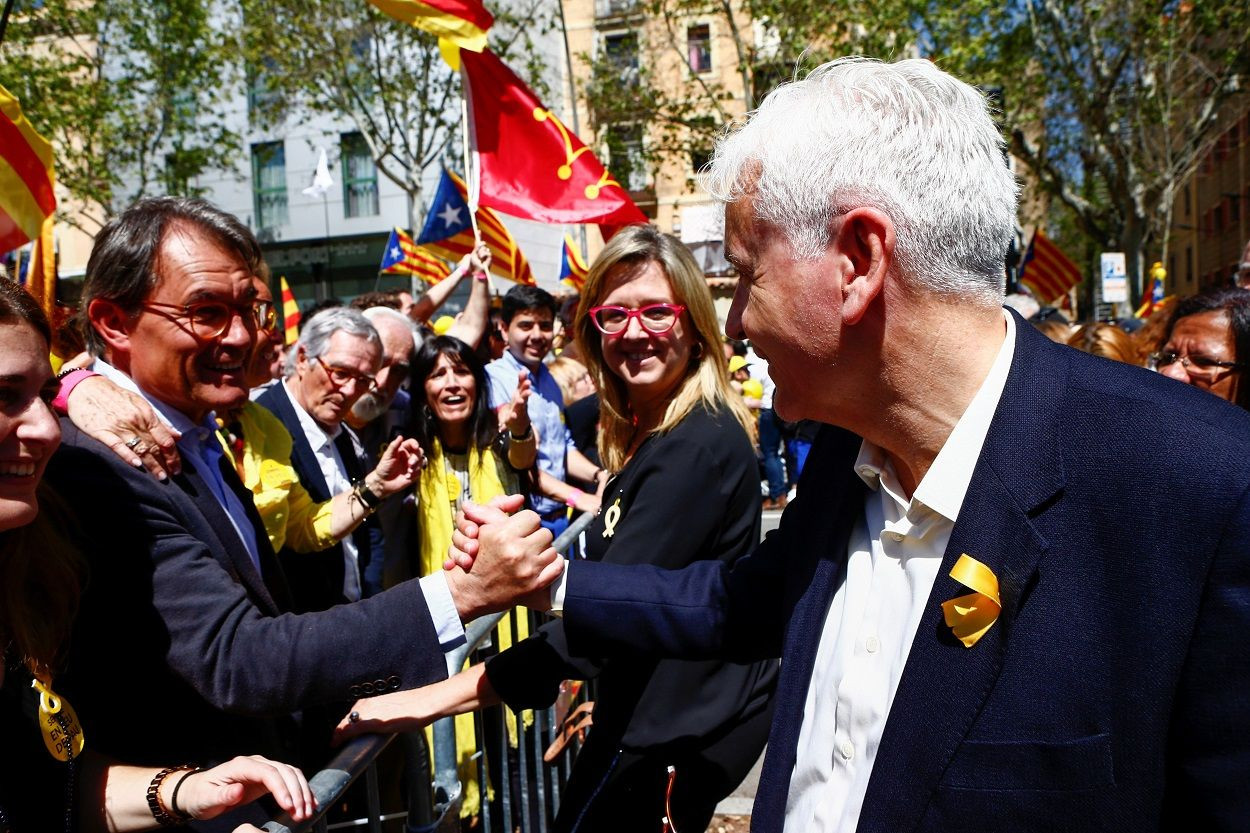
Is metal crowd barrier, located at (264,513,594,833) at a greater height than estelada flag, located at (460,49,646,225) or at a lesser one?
lesser

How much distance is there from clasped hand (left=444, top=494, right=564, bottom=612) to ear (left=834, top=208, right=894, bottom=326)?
862 mm

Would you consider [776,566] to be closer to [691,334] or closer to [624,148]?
[691,334]

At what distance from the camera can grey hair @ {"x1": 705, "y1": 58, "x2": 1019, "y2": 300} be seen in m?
1.49

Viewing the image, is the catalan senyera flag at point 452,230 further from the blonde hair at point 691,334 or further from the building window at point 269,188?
the building window at point 269,188

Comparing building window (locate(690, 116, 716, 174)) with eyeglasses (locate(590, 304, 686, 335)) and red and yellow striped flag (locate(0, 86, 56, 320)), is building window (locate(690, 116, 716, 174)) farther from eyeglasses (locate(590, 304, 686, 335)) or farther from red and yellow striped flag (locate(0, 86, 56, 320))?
eyeglasses (locate(590, 304, 686, 335))

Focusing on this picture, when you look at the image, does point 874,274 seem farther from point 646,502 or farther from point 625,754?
point 625,754

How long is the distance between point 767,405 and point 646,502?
9.07 meters

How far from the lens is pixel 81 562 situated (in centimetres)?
176

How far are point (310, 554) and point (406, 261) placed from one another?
696 centimetres

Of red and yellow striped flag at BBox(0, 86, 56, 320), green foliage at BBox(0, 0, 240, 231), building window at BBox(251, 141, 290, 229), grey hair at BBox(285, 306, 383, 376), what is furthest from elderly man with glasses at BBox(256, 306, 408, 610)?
building window at BBox(251, 141, 290, 229)

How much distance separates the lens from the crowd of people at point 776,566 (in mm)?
1285

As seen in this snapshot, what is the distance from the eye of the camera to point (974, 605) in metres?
1.37

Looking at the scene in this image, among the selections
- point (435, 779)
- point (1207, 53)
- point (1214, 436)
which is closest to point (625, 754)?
point (435, 779)

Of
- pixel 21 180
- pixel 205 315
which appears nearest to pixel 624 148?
pixel 21 180
